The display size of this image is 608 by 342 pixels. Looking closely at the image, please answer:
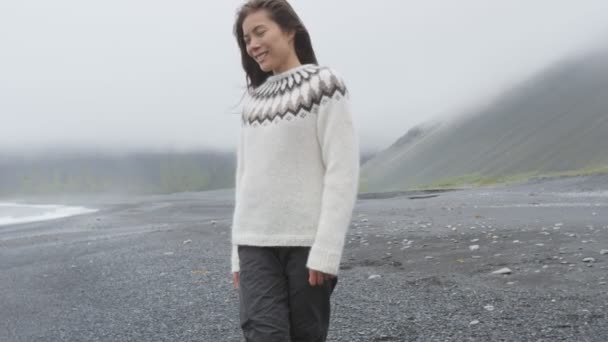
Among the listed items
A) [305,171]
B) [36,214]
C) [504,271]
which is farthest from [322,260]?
[36,214]

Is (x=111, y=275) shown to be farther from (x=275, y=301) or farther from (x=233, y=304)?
(x=275, y=301)

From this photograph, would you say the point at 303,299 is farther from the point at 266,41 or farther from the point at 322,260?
the point at 266,41

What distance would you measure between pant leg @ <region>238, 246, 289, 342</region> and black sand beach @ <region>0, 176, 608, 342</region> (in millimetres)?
2889

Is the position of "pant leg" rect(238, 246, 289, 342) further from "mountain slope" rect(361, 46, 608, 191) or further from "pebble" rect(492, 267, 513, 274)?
"mountain slope" rect(361, 46, 608, 191)

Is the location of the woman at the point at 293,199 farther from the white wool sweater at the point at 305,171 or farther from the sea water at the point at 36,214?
the sea water at the point at 36,214

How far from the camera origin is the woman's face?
402 cm

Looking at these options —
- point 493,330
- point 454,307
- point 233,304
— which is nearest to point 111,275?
point 233,304

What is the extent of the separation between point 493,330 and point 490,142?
133 m

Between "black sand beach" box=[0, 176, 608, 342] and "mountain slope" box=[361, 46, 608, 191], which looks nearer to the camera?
"black sand beach" box=[0, 176, 608, 342]

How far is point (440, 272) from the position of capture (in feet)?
30.8

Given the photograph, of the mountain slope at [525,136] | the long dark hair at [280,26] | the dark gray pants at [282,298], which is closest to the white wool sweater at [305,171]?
the dark gray pants at [282,298]

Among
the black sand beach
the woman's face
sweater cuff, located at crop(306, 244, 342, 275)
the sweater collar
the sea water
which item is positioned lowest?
the sea water

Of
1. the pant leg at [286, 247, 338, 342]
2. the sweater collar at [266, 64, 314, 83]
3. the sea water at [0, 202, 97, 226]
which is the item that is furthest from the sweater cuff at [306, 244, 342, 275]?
the sea water at [0, 202, 97, 226]

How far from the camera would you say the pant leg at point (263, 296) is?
140 inches
